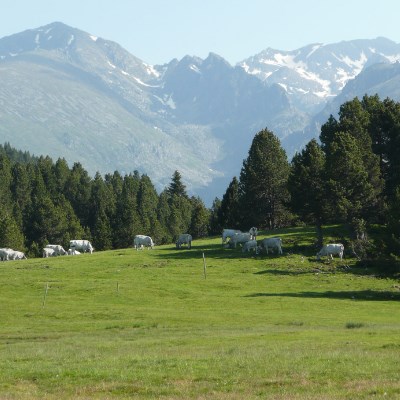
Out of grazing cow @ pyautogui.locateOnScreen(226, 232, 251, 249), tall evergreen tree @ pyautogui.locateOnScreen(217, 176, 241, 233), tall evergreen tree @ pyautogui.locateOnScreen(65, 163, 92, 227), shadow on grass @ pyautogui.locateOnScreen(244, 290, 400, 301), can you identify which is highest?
tall evergreen tree @ pyautogui.locateOnScreen(65, 163, 92, 227)

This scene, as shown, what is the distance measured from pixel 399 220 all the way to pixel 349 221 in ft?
59.6

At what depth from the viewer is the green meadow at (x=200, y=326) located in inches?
1060

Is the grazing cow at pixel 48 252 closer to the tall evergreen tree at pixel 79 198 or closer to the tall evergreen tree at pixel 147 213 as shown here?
the tall evergreen tree at pixel 147 213

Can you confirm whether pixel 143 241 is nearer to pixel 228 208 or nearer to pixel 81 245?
pixel 81 245

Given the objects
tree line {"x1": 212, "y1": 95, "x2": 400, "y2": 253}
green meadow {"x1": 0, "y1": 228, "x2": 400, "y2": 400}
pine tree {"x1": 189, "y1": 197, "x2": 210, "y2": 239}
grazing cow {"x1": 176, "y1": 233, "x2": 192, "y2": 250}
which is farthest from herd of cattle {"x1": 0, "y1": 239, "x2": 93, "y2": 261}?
pine tree {"x1": 189, "y1": 197, "x2": 210, "y2": 239}

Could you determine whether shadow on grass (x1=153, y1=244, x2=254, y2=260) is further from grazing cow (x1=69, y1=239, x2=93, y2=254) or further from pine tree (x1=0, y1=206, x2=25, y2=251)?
pine tree (x1=0, y1=206, x2=25, y2=251)

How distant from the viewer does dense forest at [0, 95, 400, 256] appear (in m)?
89.9

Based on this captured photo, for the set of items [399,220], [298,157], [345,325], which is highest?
[298,157]

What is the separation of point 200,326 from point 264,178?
65.3 meters

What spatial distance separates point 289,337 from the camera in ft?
140

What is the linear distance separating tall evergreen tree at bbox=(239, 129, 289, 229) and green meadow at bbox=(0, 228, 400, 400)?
13382 millimetres

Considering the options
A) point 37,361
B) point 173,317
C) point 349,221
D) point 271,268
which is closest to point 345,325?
point 173,317

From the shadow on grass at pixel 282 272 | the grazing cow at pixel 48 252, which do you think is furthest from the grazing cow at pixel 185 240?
the shadow on grass at pixel 282 272

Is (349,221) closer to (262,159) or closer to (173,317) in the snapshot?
(262,159)
